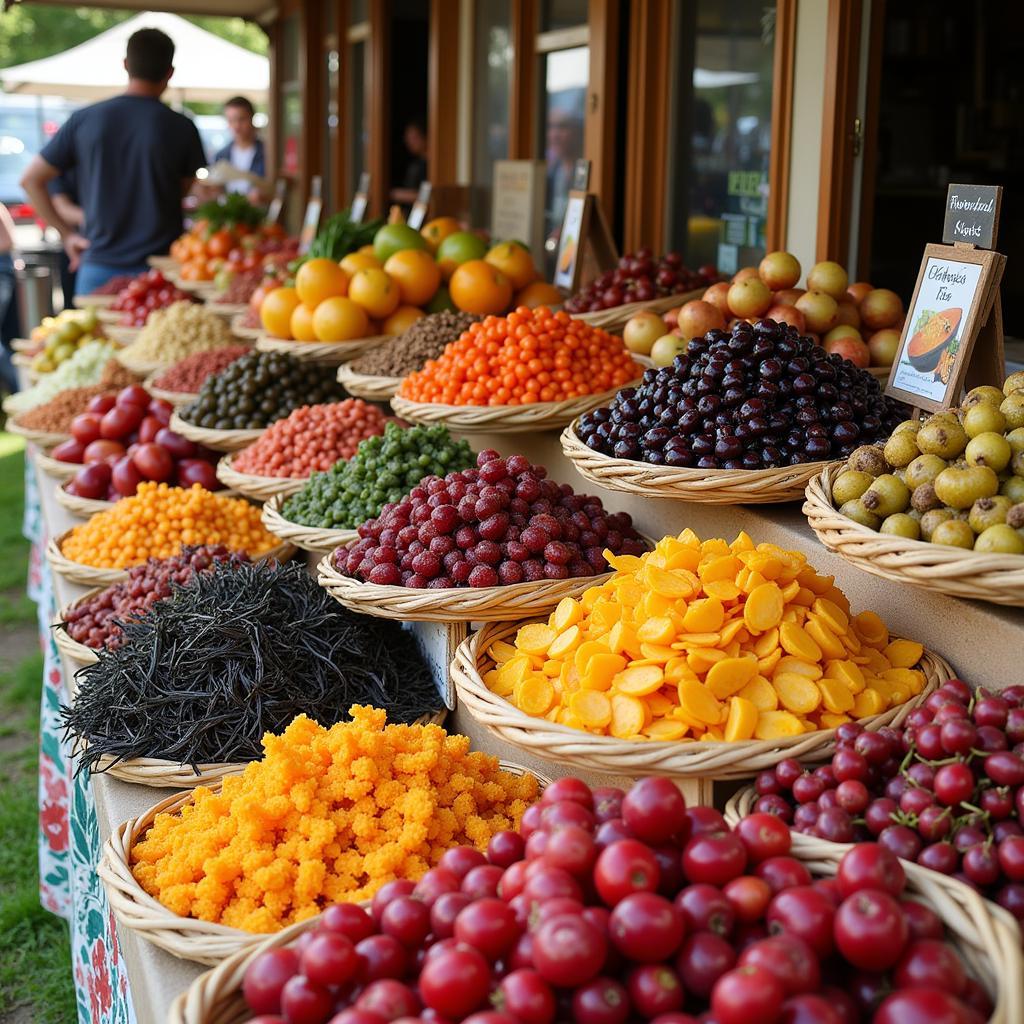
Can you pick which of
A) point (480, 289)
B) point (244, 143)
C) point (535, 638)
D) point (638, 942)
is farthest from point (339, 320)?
point (244, 143)

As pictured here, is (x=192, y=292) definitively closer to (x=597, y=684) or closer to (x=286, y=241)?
(x=286, y=241)

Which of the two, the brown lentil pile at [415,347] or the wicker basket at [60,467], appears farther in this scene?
the wicker basket at [60,467]

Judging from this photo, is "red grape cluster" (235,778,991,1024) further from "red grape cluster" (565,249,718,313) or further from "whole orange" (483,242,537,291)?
"whole orange" (483,242,537,291)

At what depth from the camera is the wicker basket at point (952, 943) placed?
3.58 feet

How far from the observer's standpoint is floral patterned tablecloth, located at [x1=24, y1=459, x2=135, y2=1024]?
1.97 metres

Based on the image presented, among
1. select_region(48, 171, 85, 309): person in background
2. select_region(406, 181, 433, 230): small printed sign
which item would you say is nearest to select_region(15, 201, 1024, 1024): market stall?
select_region(406, 181, 433, 230): small printed sign

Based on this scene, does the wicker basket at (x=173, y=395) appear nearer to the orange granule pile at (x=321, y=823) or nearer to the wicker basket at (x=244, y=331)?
the wicker basket at (x=244, y=331)

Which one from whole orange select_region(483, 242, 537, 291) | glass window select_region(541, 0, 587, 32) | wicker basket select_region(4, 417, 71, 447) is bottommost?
wicker basket select_region(4, 417, 71, 447)

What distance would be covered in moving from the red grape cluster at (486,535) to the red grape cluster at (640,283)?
4.36 ft

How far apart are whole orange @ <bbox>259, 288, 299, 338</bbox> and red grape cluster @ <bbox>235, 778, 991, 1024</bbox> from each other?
119 inches

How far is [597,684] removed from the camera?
1.73m

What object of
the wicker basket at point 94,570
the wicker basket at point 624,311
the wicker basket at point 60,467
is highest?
the wicker basket at point 624,311

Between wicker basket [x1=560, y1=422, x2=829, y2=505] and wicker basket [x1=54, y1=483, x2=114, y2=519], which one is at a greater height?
wicker basket [x1=560, y1=422, x2=829, y2=505]

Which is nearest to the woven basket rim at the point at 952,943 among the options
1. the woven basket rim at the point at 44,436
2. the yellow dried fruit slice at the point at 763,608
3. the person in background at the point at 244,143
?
the yellow dried fruit slice at the point at 763,608
